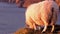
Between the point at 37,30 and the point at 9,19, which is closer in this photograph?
the point at 37,30

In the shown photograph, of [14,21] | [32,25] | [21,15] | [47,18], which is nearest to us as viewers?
[47,18]

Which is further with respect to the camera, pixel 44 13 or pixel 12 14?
pixel 12 14

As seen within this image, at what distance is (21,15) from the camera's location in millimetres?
12875

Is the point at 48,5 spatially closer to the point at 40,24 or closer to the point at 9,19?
the point at 40,24

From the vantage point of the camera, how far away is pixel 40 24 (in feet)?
17.9

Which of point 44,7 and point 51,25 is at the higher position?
point 44,7

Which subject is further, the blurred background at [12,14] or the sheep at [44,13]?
the blurred background at [12,14]

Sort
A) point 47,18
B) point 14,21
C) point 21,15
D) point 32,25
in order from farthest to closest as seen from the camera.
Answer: point 21,15, point 14,21, point 32,25, point 47,18

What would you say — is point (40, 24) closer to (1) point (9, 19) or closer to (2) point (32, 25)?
(2) point (32, 25)

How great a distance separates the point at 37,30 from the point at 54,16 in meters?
0.52

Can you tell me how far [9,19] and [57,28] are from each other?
21.5 ft

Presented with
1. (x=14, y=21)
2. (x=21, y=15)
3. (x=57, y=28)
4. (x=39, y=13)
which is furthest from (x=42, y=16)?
(x=21, y=15)

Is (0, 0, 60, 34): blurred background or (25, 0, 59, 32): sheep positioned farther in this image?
(0, 0, 60, 34): blurred background

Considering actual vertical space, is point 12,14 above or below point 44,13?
below
